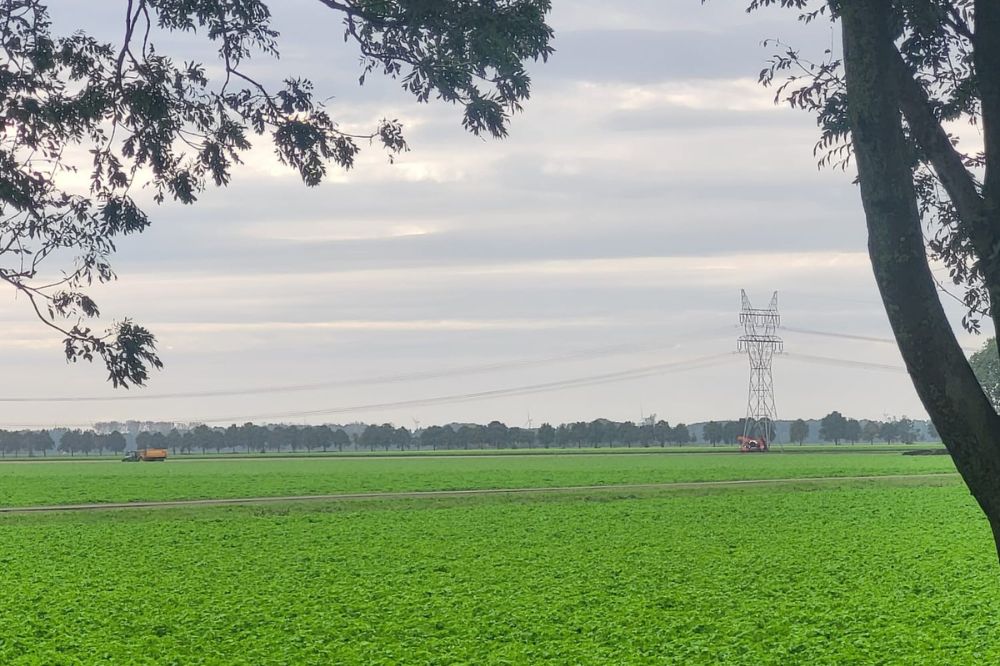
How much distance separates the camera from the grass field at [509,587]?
54.7 ft

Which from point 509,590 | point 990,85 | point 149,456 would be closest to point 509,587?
point 509,590

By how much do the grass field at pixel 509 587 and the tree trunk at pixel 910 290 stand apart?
661cm

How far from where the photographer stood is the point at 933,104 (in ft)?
43.7

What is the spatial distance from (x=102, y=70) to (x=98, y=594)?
425 inches

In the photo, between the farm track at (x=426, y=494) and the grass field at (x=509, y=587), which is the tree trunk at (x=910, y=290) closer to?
the grass field at (x=509, y=587)

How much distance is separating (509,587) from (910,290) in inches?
553

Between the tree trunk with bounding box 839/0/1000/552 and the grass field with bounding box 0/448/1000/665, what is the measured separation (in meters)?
6.61

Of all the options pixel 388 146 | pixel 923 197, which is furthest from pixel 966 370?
pixel 388 146

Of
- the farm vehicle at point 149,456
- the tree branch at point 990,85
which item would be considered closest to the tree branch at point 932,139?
the tree branch at point 990,85

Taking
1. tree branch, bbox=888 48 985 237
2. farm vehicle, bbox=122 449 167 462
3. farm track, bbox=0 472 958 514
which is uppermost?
tree branch, bbox=888 48 985 237

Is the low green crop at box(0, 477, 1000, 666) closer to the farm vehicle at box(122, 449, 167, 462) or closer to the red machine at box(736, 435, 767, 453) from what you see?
the red machine at box(736, 435, 767, 453)

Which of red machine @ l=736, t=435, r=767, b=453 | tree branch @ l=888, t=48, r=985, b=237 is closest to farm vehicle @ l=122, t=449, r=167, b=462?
red machine @ l=736, t=435, r=767, b=453

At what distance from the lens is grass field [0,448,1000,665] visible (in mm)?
16688

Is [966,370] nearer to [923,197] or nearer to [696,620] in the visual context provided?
[923,197]
